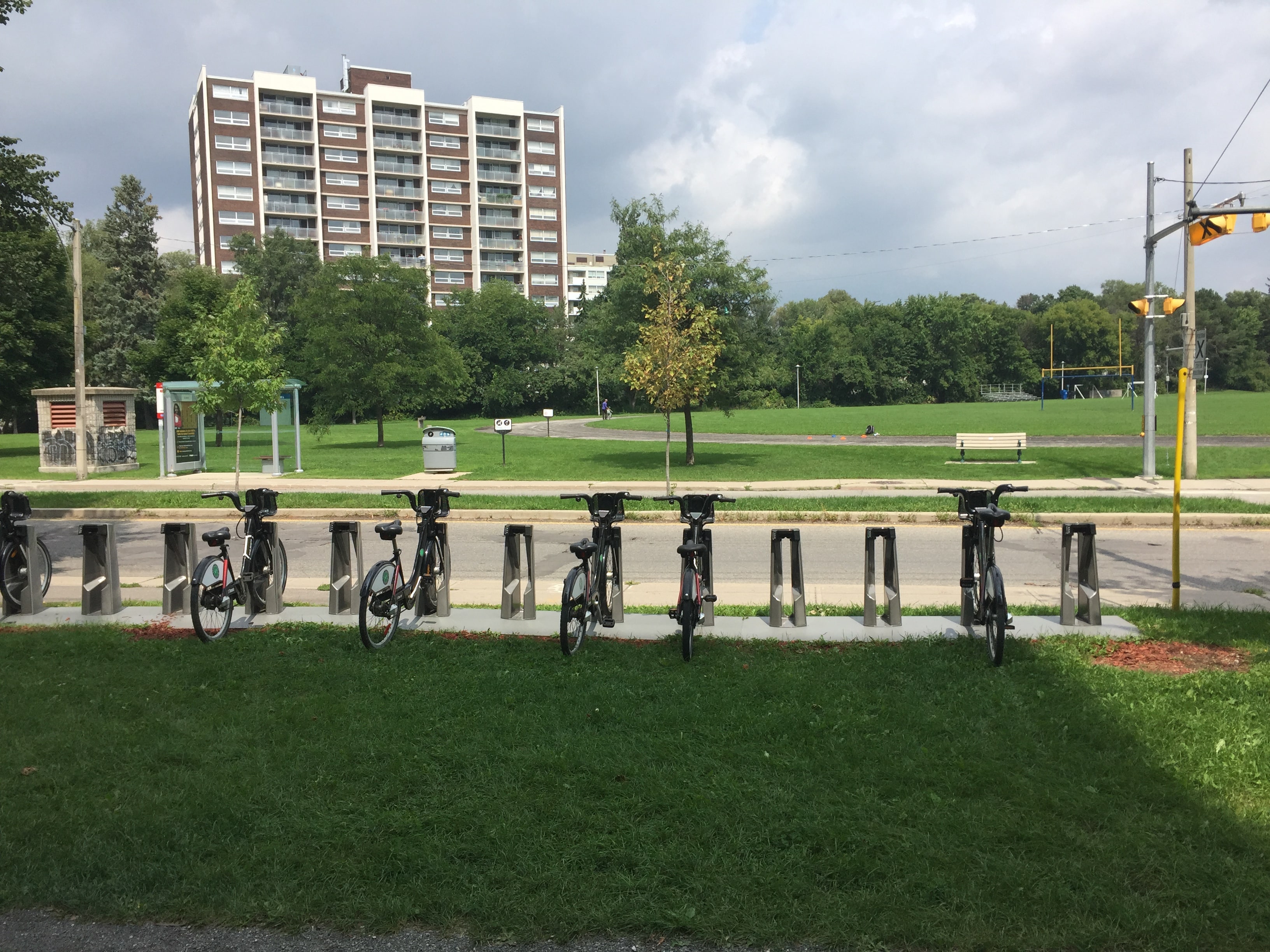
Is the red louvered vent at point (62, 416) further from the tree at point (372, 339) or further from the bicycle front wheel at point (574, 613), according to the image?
the bicycle front wheel at point (574, 613)

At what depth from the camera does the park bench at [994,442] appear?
88.2ft

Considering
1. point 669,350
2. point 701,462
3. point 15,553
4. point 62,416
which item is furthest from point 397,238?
point 15,553

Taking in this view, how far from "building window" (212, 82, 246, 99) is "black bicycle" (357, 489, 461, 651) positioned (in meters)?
95.9

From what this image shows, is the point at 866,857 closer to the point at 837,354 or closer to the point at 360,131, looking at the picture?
the point at 360,131

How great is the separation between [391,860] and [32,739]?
277 cm

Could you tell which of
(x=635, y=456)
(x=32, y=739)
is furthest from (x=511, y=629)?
(x=635, y=456)

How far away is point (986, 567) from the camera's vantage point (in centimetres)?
730

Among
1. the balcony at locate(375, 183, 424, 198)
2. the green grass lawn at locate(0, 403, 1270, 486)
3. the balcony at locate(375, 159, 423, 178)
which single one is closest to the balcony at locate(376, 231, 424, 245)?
the balcony at locate(375, 183, 424, 198)

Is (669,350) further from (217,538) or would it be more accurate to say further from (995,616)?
(995,616)

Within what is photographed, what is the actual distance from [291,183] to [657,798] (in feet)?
327

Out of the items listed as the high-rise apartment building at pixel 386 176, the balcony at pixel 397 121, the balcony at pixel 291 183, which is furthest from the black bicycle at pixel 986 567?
the balcony at pixel 397 121

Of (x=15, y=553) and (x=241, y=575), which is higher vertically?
(x=15, y=553)

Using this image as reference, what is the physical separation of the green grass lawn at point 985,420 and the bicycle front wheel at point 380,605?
90.2 feet

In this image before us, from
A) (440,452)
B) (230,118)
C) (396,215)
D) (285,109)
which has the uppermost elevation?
(285,109)
